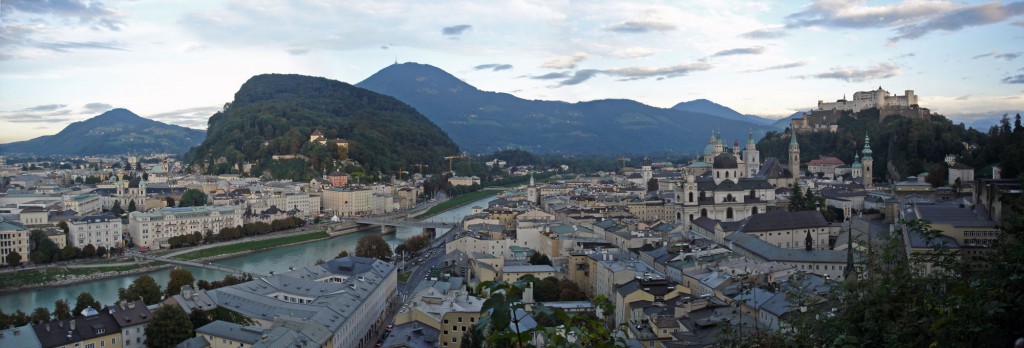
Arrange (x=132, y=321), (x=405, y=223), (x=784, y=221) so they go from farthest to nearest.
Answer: (x=405, y=223) < (x=784, y=221) < (x=132, y=321)

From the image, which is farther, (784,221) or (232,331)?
(784,221)

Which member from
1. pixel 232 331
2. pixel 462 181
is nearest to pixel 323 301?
pixel 232 331

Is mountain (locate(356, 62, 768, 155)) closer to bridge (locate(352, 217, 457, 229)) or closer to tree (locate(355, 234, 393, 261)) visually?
bridge (locate(352, 217, 457, 229))

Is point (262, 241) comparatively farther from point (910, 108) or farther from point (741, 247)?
point (910, 108)

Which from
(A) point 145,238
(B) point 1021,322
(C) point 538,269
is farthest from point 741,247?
(A) point 145,238

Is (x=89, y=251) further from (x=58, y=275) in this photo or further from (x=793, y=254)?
(x=793, y=254)

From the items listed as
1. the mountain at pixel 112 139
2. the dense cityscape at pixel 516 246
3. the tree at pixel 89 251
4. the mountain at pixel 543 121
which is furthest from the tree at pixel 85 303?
the mountain at pixel 543 121

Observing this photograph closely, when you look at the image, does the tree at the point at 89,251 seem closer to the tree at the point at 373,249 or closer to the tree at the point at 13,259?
the tree at the point at 13,259
